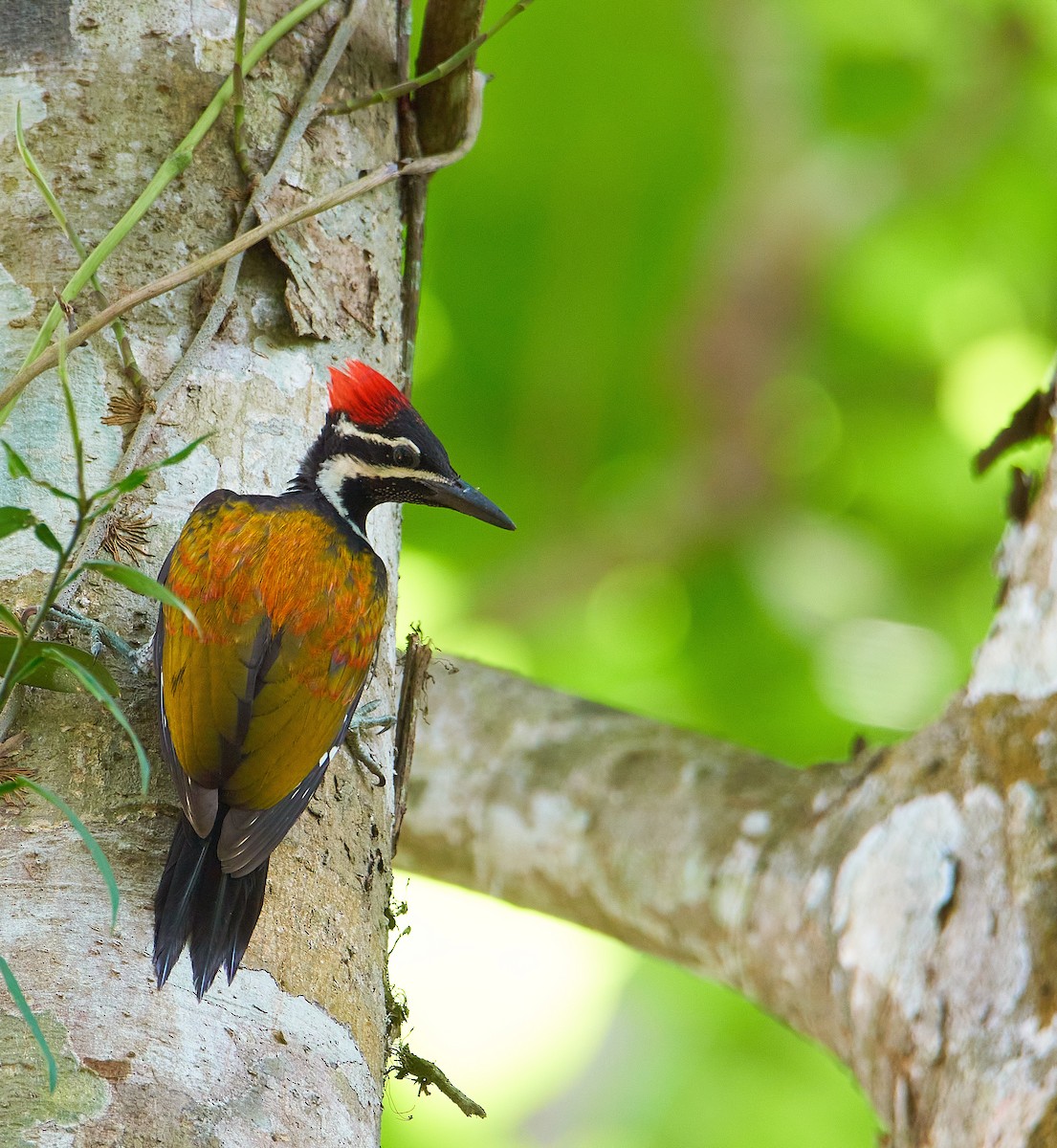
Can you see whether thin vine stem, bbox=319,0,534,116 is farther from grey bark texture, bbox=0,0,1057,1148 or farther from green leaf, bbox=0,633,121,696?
green leaf, bbox=0,633,121,696

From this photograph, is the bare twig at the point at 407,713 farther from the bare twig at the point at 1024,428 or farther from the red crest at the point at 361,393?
the bare twig at the point at 1024,428

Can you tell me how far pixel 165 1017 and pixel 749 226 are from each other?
469cm

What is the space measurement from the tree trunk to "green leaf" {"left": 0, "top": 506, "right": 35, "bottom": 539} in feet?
1.52

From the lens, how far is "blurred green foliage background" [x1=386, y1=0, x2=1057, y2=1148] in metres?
5.26

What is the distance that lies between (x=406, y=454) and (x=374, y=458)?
61mm

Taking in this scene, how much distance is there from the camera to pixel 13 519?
5.27ft

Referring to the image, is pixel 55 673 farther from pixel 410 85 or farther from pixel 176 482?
pixel 410 85

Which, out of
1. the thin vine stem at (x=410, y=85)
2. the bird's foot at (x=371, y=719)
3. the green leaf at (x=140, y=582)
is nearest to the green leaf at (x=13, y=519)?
the green leaf at (x=140, y=582)

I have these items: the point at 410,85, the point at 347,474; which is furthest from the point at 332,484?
the point at 410,85

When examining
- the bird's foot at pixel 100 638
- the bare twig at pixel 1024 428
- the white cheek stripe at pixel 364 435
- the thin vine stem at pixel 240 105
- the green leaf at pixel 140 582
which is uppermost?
the bare twig at pixel 1024 428

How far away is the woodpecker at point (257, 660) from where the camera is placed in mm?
1923

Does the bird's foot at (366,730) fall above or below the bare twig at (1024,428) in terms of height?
below

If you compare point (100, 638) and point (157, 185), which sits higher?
point (157, 185)

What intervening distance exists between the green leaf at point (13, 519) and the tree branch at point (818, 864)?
1759 mm
